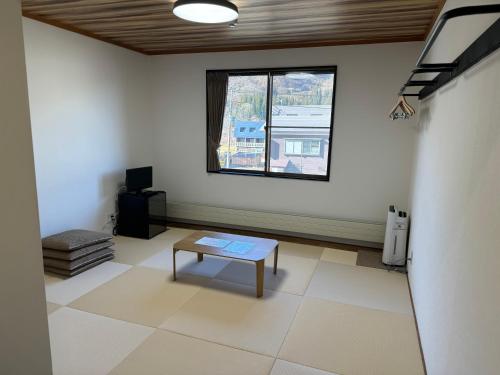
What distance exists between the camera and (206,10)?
8.66ft

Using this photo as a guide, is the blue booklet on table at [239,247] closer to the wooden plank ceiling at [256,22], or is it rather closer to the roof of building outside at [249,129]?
the roof of building outside at [249,129]

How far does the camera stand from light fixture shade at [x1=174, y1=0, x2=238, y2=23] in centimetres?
254

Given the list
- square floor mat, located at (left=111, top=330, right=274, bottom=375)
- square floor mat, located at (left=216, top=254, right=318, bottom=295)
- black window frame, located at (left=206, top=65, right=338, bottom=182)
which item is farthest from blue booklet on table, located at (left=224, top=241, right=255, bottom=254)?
black window frame, located at (left=206, top=65, right=338, bottom=182)

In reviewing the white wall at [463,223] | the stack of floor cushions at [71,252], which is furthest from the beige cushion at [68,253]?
the white wall at [463,223]

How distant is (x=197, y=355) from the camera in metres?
2.29

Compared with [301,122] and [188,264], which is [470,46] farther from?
[188,264]

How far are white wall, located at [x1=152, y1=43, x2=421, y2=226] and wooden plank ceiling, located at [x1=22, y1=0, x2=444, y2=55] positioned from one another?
20 centimetres

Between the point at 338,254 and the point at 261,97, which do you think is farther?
the point at 261,97

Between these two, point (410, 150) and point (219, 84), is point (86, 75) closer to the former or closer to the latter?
point (219, 84)

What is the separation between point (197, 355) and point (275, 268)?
1.49 metres

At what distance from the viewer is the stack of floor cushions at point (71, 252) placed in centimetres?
340

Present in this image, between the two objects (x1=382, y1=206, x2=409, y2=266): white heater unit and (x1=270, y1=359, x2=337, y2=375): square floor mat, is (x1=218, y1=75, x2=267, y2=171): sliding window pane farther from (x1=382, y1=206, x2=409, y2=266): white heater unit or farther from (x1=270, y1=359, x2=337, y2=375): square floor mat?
(x1=270, y1=359, x2=337, y2=375): square floor mat

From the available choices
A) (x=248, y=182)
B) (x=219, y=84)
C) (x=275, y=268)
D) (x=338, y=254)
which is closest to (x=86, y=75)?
(x=219, y=84)

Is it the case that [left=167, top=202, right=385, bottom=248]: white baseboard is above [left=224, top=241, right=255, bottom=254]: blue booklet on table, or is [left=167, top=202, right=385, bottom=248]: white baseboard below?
below
